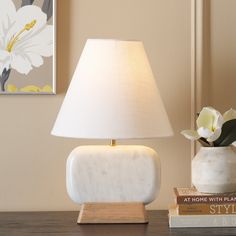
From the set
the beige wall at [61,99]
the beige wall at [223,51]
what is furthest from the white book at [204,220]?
the beige wall at [223,51]

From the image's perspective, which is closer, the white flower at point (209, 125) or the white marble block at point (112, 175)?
the white flower at point (209, 125)

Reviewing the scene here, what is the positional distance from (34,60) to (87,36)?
0.17m

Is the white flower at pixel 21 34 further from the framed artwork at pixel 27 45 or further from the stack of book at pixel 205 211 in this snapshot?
the stack of book at pixel 205 211

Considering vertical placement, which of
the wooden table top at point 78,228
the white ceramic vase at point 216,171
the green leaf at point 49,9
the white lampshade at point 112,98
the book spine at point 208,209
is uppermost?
the green leaf at point 49,9

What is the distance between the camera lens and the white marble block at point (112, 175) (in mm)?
1316

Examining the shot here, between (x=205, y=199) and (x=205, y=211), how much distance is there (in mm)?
28

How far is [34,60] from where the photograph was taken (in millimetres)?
1513

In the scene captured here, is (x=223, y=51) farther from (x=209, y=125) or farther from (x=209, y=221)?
(x=209, y=221)

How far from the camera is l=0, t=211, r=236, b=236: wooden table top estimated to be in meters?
1.15

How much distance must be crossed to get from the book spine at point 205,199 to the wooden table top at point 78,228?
0.20 feet

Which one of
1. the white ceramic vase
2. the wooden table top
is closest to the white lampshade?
the white ceramic vase

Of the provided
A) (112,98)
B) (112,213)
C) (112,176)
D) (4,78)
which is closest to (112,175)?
(112,176)

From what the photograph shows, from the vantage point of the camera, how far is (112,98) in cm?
118

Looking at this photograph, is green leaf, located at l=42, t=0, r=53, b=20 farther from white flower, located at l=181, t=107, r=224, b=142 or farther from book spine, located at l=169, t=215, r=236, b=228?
book spine, located at l=169, t=215, r=236, b=228
